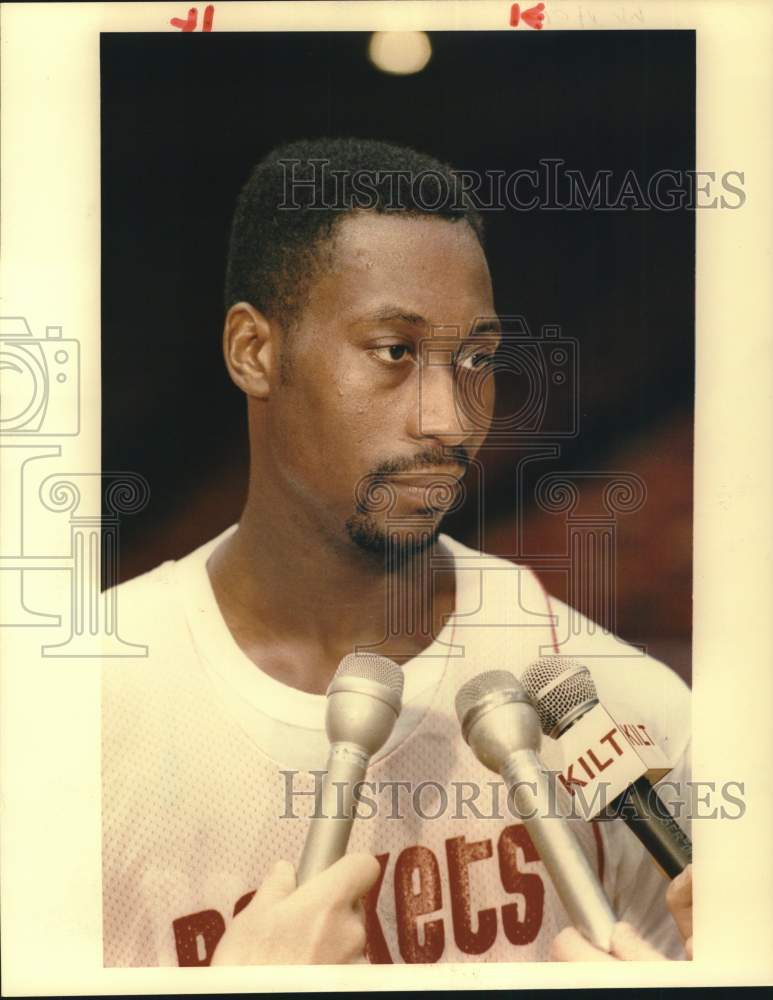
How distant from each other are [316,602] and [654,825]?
3.22ft

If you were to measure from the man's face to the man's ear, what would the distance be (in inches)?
1.6

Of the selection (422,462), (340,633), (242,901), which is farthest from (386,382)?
(242,901)

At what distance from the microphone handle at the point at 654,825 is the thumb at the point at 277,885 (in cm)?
78

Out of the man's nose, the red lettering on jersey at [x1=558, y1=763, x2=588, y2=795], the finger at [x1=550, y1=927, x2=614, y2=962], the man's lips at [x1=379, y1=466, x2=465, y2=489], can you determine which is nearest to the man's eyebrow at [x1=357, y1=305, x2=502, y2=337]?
the man's nose

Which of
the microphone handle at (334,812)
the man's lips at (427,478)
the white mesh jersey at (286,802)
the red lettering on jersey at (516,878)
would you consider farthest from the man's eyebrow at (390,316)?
the red lettering on jersey at (516,878)

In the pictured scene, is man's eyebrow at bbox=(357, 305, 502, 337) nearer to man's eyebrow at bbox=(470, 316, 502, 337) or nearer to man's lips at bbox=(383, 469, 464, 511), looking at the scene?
man's eyebrow at bbox=(470, 316, 502, 337)

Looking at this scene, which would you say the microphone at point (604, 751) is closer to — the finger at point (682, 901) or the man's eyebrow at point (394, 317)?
the finger at point (682, 901)

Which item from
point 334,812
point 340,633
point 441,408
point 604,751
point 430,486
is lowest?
point 334,812

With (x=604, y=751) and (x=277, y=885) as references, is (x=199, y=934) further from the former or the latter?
(x=604, y=751)

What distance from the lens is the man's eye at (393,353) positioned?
9.71ft

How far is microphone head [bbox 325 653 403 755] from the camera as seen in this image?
2.95m

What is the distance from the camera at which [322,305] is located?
2943 millimetres

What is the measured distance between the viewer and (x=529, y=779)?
9.66 ft

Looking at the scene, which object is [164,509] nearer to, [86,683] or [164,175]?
[86,683]
